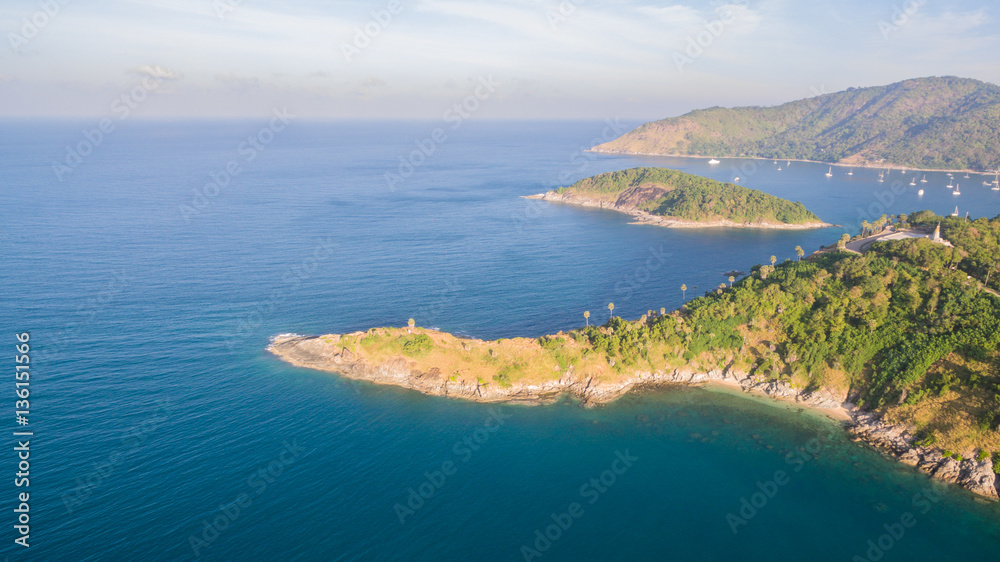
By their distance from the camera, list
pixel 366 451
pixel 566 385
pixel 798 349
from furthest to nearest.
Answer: pixel 566 385 → pixel 798 349 → pixel 366 451

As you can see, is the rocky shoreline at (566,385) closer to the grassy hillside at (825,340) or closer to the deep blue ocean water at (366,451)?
the grassy hillside at (825,340)

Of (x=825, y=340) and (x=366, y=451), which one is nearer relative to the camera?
(x=366, y=451)

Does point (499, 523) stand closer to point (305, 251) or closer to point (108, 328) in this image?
point (108, 328)

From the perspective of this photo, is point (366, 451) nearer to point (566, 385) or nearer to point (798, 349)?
point (566, 385)

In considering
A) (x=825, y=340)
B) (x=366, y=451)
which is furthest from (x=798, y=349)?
(x=366, y=451)

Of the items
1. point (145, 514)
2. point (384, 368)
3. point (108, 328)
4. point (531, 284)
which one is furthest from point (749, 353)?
point (108, 328)

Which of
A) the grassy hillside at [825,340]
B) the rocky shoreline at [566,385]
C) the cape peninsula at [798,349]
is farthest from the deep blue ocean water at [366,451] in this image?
the grassy hillside at [825,340]
